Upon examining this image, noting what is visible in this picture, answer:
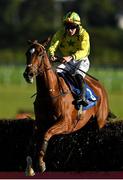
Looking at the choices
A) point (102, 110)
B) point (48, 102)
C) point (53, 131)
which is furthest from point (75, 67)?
point (53, 131)

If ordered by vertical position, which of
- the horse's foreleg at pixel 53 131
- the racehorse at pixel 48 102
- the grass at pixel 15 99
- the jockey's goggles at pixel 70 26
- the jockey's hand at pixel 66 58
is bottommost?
the grass at pixel 15 99

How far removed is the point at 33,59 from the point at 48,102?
860mm

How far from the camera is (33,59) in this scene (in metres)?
10.3

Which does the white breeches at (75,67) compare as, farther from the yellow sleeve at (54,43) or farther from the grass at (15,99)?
the grass at (15,99)

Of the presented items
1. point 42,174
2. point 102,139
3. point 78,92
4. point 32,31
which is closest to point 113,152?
point 102,139

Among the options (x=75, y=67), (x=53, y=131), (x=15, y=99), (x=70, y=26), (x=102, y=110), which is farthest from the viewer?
(x=15, y=99)

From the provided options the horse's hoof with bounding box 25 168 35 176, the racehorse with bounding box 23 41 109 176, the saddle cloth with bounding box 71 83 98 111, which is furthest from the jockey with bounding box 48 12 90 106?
the horse's hoof with bounding box 25 168 35 176

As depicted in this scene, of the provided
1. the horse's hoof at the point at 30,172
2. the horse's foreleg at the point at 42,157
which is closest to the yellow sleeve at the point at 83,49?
the horse's foreleg at the point at 42,157

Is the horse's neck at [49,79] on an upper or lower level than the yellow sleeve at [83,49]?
lower

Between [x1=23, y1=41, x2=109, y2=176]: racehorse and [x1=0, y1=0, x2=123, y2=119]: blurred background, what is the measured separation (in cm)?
503

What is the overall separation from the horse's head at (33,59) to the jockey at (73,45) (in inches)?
28.3

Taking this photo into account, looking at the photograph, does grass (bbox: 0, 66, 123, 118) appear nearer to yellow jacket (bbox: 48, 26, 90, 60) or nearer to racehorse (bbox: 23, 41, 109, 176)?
yellow jacket (bbox: 48, 26, 90, 60)

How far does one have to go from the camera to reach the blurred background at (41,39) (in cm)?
3969

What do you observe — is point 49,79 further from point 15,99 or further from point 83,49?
point 15,99
